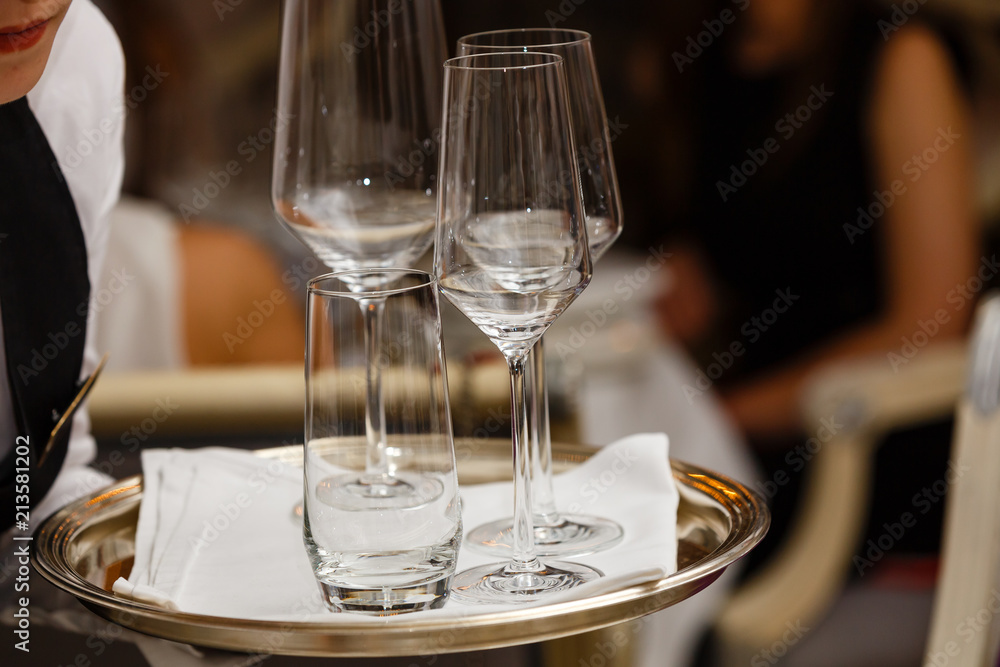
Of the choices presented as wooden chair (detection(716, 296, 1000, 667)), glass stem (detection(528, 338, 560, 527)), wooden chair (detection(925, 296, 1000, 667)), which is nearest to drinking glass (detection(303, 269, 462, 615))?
glass stem (detection(528, 338, 560, 527))

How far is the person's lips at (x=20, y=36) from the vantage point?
48 centimetres

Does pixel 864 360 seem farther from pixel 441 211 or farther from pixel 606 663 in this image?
pixel 441 211

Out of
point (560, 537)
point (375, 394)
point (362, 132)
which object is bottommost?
point (560, 537)

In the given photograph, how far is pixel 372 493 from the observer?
0.49 metres

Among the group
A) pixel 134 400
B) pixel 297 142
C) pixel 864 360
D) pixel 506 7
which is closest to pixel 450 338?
pixel 134 400

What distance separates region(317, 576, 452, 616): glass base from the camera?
472 millimetres

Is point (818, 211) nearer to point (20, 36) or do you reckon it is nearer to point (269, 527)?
point (269, 527)

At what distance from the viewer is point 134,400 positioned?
124 centimetres

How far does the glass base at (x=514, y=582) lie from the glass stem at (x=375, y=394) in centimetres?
7

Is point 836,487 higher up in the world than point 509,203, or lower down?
lower down

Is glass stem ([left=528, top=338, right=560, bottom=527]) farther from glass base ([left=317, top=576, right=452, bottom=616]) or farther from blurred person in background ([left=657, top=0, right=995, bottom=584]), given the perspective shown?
blurred person in background ([left=657, top=0, right=995, bottom=584])

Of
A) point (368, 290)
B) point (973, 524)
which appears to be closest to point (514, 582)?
point (368, 290)

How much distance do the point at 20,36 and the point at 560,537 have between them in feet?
1.16

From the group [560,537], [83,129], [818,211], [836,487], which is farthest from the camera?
[818,211]
